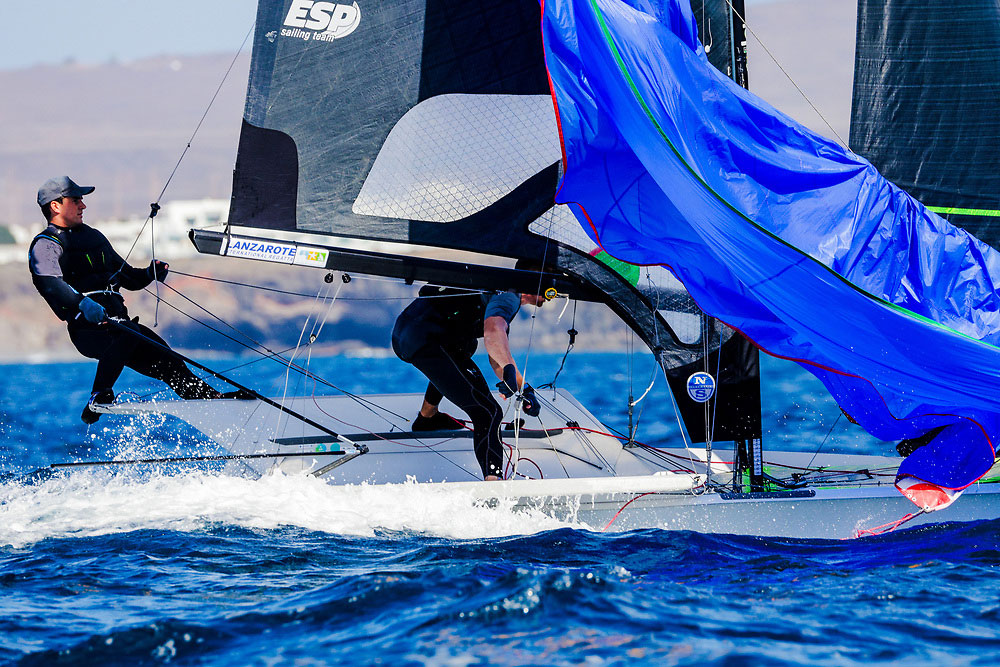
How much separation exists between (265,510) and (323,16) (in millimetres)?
2280

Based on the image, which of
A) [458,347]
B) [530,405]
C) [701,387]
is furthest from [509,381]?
[701,387]

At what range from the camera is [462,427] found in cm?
594

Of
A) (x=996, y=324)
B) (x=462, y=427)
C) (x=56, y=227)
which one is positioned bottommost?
(x=462, y=427)

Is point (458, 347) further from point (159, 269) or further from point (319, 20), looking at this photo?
point (319, 20)

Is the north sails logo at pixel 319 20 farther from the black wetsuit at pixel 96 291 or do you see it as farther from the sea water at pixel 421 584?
the sea water at pixel 421 584

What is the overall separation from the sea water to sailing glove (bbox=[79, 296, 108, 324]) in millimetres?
703

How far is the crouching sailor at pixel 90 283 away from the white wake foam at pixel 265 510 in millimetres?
659

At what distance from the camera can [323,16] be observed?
489 centimetres

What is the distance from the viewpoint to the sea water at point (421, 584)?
3127mm

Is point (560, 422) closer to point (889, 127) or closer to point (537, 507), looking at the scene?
point (537, 507)

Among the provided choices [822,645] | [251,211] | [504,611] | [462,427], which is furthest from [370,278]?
[822,645]

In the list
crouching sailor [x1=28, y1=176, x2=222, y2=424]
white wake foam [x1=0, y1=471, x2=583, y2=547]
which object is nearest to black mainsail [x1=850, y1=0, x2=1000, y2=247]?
white wake foam [x1=0, y1=471, x2=583, y2=547]

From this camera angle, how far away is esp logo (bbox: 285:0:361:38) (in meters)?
4.88

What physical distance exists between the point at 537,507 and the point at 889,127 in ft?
9.24
